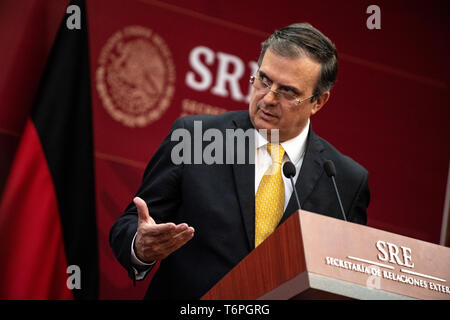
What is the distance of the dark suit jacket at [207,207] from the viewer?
2.28 m

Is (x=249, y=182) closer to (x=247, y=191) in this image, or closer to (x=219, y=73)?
(x=247, y=191)

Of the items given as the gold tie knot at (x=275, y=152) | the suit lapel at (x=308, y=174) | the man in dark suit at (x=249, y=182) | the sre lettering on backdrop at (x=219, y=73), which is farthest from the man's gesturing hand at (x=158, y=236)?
the sre lettering on backdrop at (x=219, y=73)

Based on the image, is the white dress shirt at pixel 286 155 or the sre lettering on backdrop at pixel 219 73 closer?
the white dress shirt at pixel 286 155

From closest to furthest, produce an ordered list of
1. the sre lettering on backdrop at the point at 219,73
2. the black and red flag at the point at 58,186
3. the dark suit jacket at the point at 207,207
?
the dark suit jacket at the point at 207,207 < the black and red flag at the point at 58,186 < the sre lettering on backdrop at the point at 219,73

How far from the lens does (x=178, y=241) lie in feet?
6.14

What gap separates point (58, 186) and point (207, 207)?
1.35m

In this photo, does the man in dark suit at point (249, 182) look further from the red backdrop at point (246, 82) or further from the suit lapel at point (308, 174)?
the red backdrop at point (246, 82)

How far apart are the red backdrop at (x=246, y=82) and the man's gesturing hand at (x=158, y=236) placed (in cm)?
174

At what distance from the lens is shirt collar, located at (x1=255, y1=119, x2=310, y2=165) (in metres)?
2.51

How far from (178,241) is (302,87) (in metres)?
0.91

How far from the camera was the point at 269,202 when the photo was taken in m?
2.35

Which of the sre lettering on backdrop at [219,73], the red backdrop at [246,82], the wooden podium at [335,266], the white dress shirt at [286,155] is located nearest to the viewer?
the wooden podium at [335,266]

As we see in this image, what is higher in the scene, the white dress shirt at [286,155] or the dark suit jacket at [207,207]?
the white dress shirt at [286,155]

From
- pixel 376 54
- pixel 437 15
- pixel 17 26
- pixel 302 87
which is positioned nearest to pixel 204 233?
pixel 302 87
